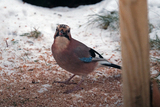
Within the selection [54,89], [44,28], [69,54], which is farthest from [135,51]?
[44,28]

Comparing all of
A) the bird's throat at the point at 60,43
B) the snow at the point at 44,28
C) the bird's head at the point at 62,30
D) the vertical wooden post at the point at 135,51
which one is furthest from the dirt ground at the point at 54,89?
the vertical wooden post at the point at 135,51

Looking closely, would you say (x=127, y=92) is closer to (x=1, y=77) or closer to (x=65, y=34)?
(x=65, y=34)

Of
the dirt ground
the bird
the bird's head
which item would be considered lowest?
the dirt ground

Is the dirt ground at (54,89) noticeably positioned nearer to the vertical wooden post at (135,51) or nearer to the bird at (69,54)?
the bird at (69,54)

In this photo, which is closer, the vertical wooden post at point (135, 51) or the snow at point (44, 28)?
the vertical wooden post at point (135, 51)

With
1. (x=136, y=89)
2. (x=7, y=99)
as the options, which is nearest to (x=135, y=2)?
(x=136, y=89)

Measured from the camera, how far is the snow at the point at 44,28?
3.38 metres

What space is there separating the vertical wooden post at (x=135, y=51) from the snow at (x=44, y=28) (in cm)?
183

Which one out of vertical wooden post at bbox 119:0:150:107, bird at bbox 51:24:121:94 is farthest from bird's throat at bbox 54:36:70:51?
vertical wooden post at bbox 119:0:150:107

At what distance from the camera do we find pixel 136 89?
1.35 m

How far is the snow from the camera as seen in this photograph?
338 centimetres

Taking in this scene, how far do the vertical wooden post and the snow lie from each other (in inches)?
72.0

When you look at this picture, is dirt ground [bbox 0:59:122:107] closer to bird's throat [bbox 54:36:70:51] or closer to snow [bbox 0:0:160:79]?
snow [bbox 0:0:160:79]

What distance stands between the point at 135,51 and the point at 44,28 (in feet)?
10.2
